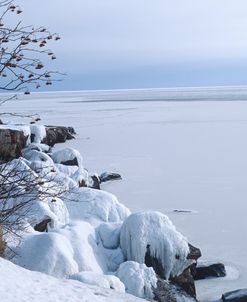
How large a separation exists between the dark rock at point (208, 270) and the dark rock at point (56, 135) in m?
17.7

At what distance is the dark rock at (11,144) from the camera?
16.5 meters

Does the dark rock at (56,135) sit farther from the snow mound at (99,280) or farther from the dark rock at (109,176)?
the snow mound at (99,280)

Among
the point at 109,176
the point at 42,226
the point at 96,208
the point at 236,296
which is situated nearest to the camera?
the point at 236,296

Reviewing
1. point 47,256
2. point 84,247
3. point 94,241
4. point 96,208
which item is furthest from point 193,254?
point 47,256

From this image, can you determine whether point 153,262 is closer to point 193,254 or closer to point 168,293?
point 193,254

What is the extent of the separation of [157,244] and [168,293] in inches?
44.0

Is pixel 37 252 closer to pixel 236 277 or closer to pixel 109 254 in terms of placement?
pixel 109 254

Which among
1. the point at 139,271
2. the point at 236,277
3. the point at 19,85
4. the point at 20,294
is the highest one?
the point at 19,85

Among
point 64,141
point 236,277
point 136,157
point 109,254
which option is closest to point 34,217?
point 109,254

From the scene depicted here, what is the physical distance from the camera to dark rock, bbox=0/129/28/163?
1653 centimetres

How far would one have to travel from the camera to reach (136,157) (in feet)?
72.8

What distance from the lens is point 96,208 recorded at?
34.6ft

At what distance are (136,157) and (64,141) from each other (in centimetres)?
754

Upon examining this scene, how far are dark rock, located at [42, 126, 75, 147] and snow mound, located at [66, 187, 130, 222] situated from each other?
15.8 m
